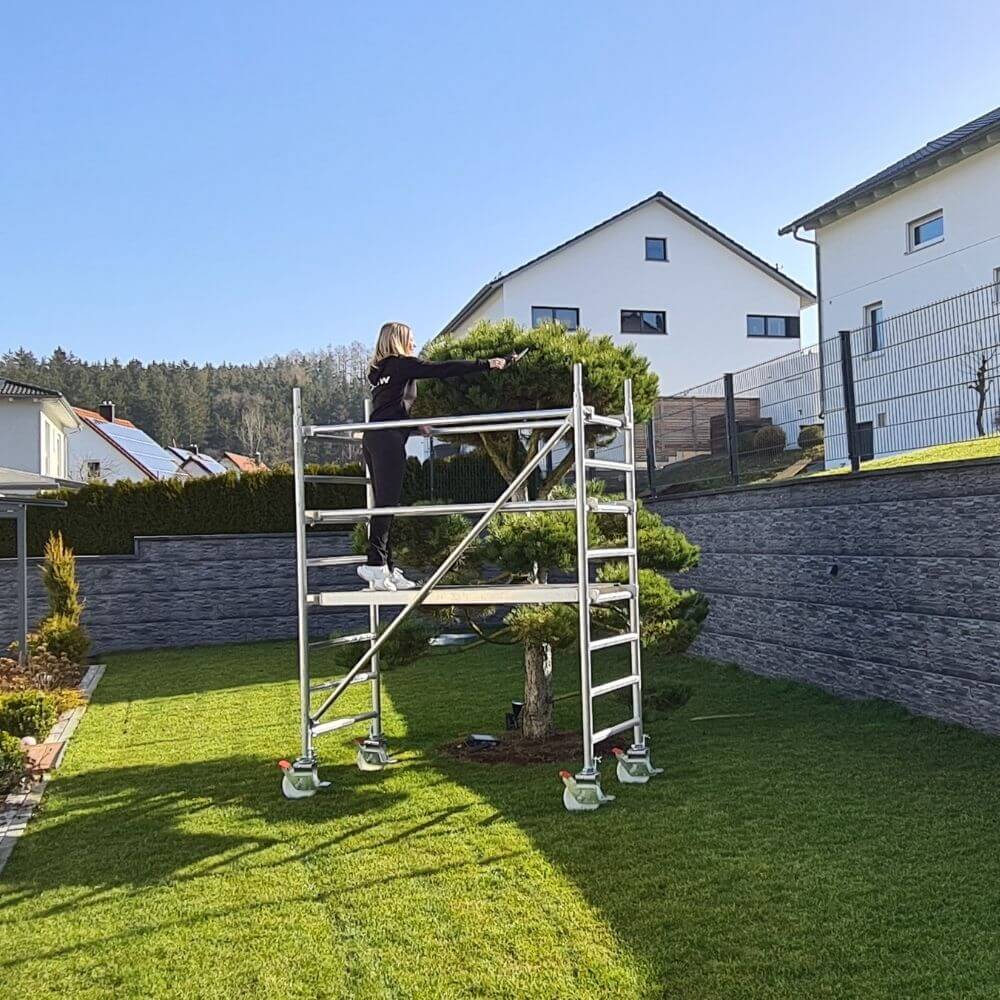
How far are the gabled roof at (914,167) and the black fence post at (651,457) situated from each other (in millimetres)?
8304

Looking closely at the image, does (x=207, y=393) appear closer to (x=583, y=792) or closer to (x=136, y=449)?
(x=136, y=449)

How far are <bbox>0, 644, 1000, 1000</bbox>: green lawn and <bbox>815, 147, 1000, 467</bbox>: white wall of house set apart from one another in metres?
2.34

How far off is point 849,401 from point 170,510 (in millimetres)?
9014

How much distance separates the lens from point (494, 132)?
10039 millimetres

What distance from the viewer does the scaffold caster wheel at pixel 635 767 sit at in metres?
5.41

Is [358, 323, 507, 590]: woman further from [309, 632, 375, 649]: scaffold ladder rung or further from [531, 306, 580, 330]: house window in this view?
[531, 306, 580, 330]: house window

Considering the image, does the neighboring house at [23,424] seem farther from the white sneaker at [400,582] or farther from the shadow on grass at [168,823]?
the white sneaker at [400,582]

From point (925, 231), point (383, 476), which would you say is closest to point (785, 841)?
point (383, 476)

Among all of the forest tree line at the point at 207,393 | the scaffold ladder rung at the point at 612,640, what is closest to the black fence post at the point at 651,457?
the scaffold ladder rung at the point at 612,640

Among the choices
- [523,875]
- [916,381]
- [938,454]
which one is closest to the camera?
[523,875]

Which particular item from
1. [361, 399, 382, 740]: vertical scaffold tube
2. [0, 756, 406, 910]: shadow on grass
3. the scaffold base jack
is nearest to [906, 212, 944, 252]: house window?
[361, 399, 382, 740]: vertical scaffold tube

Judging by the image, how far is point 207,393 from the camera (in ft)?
168

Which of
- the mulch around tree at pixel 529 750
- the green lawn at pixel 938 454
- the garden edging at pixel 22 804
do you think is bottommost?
the garden edging at pixel 22 804

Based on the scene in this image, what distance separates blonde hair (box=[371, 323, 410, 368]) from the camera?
18.4 feet
